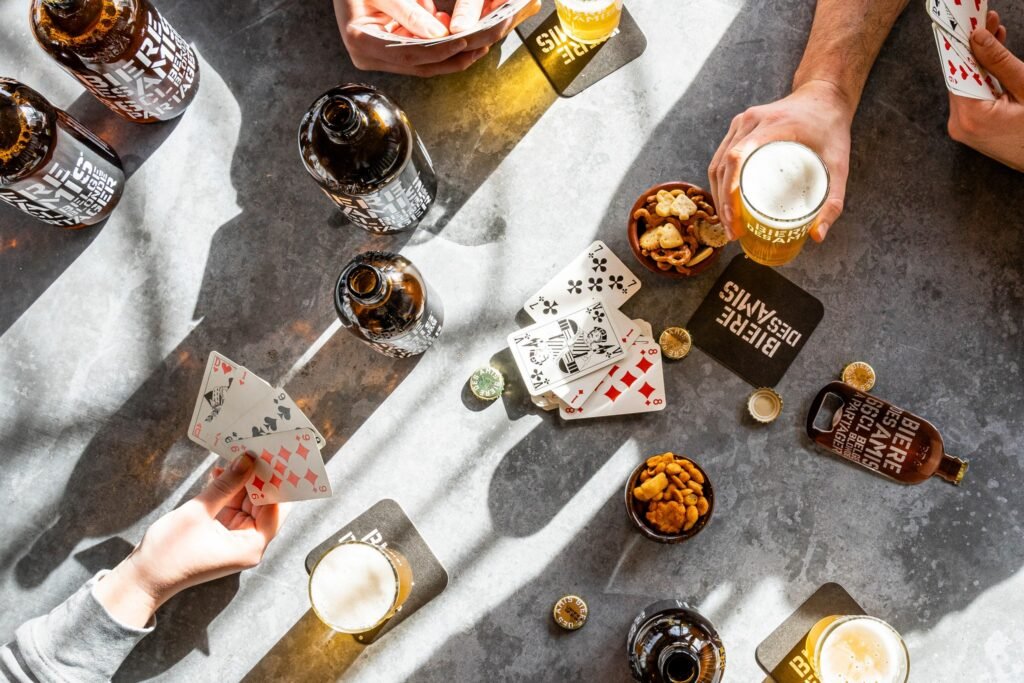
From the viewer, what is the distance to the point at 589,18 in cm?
192

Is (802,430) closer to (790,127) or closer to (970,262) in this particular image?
(970,262)

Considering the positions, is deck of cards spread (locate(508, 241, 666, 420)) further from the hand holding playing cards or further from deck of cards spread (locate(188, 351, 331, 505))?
the hand holding playing cards

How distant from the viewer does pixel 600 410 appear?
6.37ft

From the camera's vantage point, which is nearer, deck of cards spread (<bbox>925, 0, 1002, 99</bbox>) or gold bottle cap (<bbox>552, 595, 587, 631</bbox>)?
deck of cards spread (<bbox>925, 0, 1002, 99</bbox>)

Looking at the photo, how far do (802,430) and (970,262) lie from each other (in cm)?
62

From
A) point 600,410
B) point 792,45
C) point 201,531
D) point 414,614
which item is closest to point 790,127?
point 792,45

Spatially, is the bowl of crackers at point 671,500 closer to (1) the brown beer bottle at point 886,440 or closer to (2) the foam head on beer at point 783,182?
(1) the brown beer bottle at point 886,440

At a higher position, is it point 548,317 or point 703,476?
point 548,317

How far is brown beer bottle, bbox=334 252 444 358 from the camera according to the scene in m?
1.62

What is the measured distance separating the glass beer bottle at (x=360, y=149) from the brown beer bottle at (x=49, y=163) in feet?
2.14

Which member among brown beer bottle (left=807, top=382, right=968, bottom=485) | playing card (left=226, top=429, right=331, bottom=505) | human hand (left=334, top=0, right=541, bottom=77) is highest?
human hand (left=334, top=0, right=541, bottom=77)

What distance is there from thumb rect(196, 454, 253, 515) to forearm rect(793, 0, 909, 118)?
5.52 ft

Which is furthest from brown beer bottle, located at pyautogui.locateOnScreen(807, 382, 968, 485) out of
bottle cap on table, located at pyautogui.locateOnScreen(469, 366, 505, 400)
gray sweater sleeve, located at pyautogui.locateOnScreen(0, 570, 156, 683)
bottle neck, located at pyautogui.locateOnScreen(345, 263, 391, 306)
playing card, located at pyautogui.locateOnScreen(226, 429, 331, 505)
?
gray sweater sleeve, located at pyautogui.locateOnScreen(0, 570, 156, 683)

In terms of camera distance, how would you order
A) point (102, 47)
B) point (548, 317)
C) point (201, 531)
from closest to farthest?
point (102, 47)
point (201, 531)
point (548, 317)
